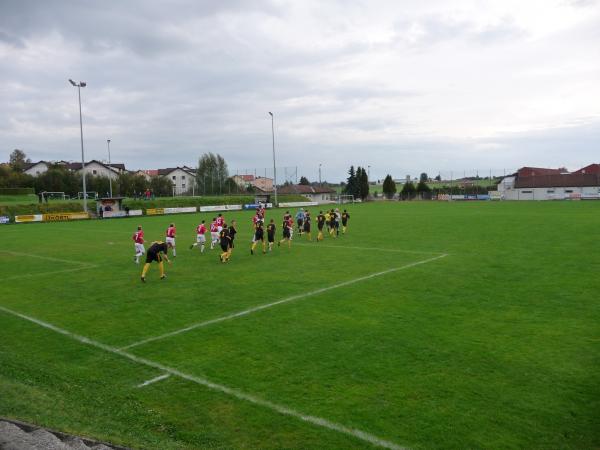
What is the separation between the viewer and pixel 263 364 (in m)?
8.84

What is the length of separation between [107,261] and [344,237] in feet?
46.0

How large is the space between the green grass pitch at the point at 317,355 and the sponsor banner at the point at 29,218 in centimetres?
3589

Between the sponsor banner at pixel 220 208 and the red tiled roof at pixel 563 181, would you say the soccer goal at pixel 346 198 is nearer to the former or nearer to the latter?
the sponsor banner at pixel 220 208

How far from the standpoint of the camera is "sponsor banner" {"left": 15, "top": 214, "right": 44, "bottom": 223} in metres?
49.3

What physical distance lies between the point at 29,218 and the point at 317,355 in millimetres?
50719

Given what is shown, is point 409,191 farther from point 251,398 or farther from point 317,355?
point 251,398

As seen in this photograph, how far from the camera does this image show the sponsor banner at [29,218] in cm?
4933

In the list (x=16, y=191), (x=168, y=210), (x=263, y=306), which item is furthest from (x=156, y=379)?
(x=16, y=191)

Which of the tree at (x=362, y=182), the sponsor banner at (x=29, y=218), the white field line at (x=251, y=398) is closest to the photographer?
the white field line at (x=251, y=398)

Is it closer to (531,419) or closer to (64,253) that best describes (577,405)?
(531,419)

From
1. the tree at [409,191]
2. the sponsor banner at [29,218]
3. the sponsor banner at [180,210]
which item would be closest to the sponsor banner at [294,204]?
the sponsor banner at [180,210]

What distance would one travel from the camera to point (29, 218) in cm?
5012

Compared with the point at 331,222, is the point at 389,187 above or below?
above

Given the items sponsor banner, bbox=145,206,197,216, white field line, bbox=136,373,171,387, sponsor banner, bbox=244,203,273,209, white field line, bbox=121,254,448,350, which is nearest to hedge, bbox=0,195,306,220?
sponsor banner, bbox=145,206,197,216
